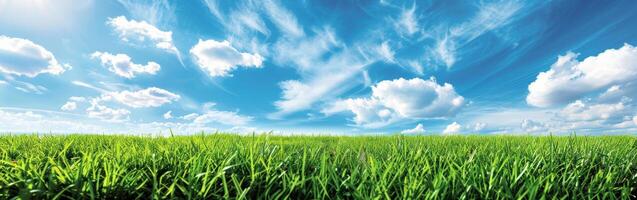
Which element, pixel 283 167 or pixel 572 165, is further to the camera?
pixel 572 165

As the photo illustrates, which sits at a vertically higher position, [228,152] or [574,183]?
[228,152]

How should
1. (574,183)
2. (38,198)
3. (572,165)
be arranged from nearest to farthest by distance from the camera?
(38,198)
(574,183)
(572,165)

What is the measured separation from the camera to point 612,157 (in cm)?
358

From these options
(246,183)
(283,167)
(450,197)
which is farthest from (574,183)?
(246,183)

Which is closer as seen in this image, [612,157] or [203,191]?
[203,191]

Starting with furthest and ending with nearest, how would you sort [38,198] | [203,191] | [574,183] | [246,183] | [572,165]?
1. [572,165]
2. [574,183]
3. [246,183]
4. [203,191]
5. [38,198]

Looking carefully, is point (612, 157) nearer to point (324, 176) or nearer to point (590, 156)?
point (590, 156)

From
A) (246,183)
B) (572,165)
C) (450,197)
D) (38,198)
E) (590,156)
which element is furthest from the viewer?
(590,156)

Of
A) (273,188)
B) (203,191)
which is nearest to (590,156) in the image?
(273,188)

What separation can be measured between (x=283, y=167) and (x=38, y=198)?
1239 millimetres

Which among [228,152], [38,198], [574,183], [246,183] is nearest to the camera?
[38,198]

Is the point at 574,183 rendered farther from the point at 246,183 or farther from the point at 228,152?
the point at 228,152

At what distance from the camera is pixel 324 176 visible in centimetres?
230

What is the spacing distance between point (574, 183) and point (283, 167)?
68.8 inches
